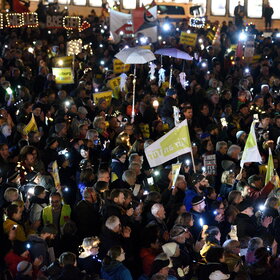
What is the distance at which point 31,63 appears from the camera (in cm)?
1972

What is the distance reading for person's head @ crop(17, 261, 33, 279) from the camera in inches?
291

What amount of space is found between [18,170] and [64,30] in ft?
51.5

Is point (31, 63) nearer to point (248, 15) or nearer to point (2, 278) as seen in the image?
point (2, 278)

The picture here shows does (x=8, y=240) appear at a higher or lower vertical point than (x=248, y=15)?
higher

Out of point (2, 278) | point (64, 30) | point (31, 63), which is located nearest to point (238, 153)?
point (2, 278)

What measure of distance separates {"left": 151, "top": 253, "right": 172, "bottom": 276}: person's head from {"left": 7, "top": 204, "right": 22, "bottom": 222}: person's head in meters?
2.03

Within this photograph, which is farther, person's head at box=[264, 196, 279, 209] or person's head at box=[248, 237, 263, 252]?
person's head at box=[264, 196, 279, 209]

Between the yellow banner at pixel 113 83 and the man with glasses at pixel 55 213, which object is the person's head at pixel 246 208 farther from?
the yellow banner at pixel 113 83

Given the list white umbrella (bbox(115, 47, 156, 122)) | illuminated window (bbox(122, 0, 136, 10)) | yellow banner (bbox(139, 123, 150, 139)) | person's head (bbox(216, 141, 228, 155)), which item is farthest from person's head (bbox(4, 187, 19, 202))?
illuminated window (bbox(122, 0, 136, 10))

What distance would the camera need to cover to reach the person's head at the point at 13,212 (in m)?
8.70

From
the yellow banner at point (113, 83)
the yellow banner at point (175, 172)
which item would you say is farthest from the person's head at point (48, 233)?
the yellow banner at point (113, 83)

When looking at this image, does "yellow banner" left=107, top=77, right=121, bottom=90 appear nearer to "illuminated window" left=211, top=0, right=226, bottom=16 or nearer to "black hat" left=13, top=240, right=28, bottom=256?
"black hat" left=13, top=240, right=28, bottom=256

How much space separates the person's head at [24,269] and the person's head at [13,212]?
136 centimetres

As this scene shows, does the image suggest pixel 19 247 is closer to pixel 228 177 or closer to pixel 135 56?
pixel 228 177
